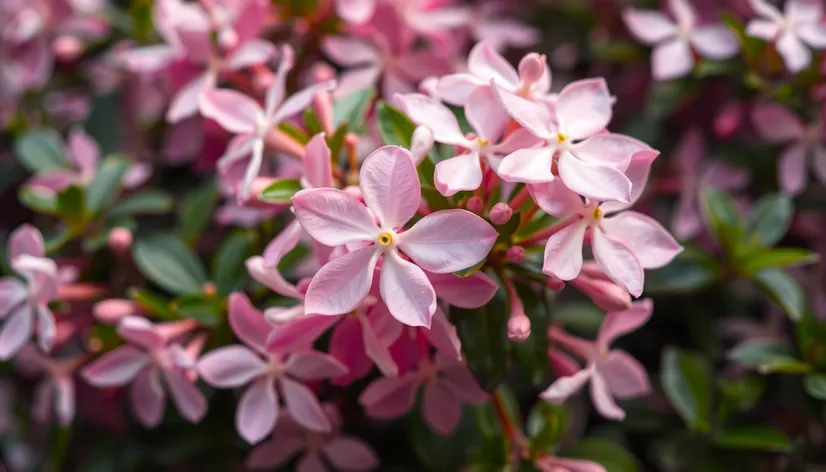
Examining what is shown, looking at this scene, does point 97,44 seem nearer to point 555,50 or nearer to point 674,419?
point 555,50

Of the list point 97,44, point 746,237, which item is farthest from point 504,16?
point 97,44

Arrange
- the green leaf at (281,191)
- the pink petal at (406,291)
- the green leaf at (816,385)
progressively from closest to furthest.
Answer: the pink petal at (406,291)
the green leaf at (281,191)
the green leaf at (816,385)

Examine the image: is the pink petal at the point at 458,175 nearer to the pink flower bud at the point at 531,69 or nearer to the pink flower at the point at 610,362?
the pink flower bud at the point at 531,69

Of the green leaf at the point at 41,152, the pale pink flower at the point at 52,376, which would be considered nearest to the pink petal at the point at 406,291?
the pale pink flower at the point at 52,376

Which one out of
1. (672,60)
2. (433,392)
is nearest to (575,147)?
(433,392)

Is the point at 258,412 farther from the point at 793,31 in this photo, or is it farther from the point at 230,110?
the point at 793,31

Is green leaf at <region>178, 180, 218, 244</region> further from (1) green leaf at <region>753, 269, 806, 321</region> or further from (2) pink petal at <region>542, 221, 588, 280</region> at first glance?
(1) green leaf at <region>753, 269, 806, 321</region>
